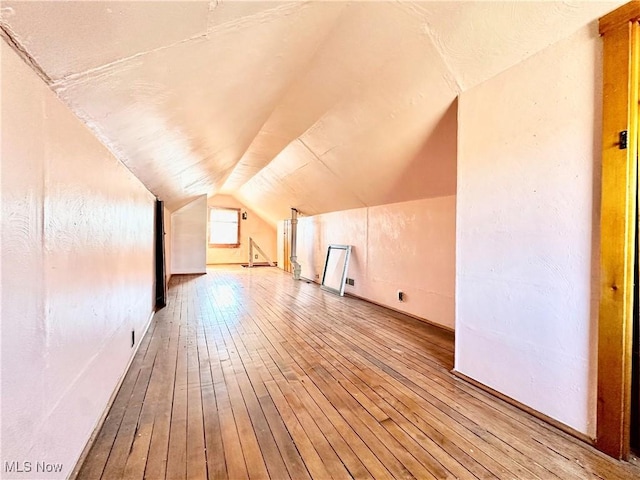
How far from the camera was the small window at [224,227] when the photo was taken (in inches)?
401

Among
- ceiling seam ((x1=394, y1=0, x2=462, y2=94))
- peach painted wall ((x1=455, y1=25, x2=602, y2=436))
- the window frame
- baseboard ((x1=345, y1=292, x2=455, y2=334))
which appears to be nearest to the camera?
peach painted wall ((x1=455, y1=25, x2=602, y2=436))

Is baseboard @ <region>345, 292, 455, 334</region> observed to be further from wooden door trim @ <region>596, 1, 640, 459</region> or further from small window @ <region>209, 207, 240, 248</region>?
small window @ <region>209, 207, 240, 248</region>

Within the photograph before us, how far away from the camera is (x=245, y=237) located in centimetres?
1056

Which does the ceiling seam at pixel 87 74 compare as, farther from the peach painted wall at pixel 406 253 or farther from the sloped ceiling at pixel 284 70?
the peach painted wall at pixel 406 253

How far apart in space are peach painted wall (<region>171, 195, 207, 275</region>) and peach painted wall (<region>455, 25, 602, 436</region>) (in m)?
7.47

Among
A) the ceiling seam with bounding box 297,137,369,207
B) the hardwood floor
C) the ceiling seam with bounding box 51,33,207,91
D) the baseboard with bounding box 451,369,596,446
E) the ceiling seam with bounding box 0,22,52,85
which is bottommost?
the hardwood floor

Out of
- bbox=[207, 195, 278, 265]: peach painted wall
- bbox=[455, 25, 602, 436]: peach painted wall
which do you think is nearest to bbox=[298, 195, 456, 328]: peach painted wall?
bbox=[455, 25, 602, 436]: peach painted wall

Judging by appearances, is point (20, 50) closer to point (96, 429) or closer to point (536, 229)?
point (96, 429)

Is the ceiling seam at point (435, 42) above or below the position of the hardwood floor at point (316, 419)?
above

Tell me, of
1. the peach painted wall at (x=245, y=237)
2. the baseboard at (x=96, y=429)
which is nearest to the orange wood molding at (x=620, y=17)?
the baseboard at (x=96, y=429)

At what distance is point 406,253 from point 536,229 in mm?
2173

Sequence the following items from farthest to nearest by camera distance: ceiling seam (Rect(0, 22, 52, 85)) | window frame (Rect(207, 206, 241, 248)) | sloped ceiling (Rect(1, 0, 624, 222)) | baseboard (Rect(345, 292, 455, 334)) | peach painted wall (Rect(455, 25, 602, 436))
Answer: window frame (Rect(207, 206, 241, 248))
baseboard (Rect(345, 292, 455, 334))
peach painted wall (Rect(455, 25, 602, 436))
sloped ceiling (Rect(1, 0, 624, 222))
ceiling seam (Rect(0, 22, 52, 85))

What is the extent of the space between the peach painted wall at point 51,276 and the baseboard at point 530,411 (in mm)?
2286

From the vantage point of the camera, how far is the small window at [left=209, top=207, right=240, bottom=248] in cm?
1019
